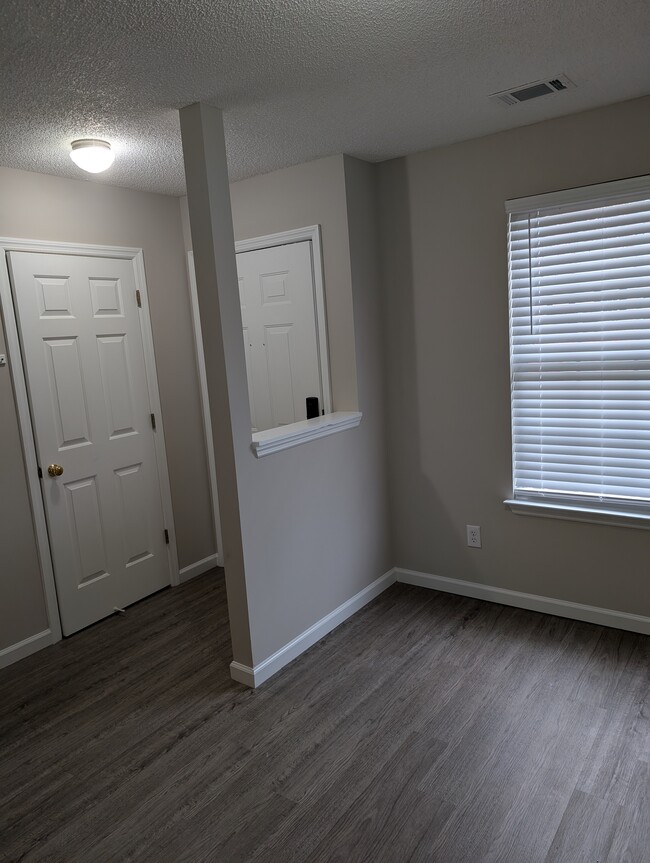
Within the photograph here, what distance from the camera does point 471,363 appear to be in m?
3.21

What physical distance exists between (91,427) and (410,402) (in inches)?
70.4

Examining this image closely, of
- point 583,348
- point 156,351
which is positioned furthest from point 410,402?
point 156,351

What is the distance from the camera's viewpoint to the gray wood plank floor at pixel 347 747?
188 cm

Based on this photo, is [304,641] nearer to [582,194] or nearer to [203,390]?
[203,390]

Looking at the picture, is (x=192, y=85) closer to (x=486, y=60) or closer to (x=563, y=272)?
(x=486, y=60)

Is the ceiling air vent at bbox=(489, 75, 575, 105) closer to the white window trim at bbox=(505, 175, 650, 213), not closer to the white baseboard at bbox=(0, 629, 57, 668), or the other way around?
the white window trim at bbox=(505, 175, 650, 213)

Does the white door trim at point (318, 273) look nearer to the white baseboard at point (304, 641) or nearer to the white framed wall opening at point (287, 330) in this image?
the white framed wall opening at point (287, 330)

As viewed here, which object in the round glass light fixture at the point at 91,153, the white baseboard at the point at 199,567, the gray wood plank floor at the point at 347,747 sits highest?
the round glass light fixture at the point at 91,153

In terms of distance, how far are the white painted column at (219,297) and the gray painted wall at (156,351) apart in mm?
1120

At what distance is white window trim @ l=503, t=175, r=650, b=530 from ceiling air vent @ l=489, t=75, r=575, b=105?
47 cm

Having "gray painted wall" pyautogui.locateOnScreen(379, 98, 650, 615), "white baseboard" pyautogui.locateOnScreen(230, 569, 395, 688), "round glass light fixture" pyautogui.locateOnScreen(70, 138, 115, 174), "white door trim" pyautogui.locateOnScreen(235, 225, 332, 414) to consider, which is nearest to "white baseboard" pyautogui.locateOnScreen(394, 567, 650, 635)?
"gray painted wall" pyautogui.locateOnScreen(379, 98, 650, 615)

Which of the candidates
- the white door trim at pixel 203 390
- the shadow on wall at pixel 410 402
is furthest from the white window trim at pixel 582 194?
the white door trim at pixel 203 390

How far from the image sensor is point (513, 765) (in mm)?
2125

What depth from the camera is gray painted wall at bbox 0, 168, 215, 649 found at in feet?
9.83
